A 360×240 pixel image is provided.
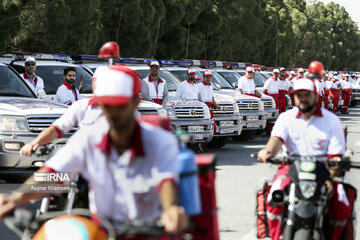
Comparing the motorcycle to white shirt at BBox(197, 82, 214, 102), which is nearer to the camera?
the motorcycle

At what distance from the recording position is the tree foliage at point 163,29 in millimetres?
28031

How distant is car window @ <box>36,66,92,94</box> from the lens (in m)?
13.1

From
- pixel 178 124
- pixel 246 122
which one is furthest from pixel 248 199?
pixel 246 122

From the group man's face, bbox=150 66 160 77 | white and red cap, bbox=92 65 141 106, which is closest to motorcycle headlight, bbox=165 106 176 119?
man's face, bbox=150 66 160 77

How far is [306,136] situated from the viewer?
19.5 ft

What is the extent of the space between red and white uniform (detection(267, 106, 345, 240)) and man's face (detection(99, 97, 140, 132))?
267 cm

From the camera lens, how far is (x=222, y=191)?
10773 mm

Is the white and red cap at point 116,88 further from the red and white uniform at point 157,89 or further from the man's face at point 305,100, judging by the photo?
the red and white uniform at point 157,89

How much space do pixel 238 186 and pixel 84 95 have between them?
9.68ft

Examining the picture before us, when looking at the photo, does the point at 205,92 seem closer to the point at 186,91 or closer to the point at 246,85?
the point at 186,91

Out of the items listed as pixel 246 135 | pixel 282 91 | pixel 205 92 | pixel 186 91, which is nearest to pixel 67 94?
pixel 186 91

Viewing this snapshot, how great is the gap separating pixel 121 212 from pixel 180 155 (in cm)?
45

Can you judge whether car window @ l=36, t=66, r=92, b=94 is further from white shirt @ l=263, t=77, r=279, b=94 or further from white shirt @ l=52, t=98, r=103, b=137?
white shirt @ l=263, t=77, r=279, b=94

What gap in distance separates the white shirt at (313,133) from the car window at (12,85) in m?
5.85
